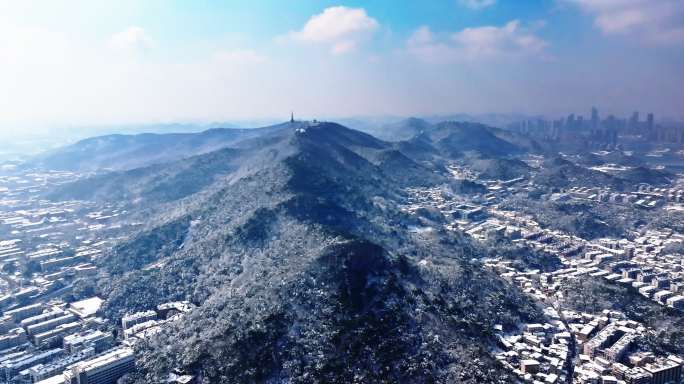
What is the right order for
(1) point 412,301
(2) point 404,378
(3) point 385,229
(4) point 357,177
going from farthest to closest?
1. (4) point 357,177
2. (3) point 385,229
3. (1) point 412,301
4. (2) point 404,378

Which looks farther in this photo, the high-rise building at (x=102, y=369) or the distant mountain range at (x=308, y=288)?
the high-rise building at (x=102, y=369)

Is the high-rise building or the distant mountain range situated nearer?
the distant mountain range

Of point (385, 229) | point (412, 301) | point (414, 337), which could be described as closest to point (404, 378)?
point (414, 337)

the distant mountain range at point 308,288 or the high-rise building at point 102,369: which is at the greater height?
the distant mountain range at point 308,288

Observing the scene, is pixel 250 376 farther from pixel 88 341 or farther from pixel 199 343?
pixel 88 341

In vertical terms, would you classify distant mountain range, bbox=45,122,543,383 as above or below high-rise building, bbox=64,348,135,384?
above

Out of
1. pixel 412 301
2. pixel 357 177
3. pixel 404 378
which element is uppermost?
pixel 357 177

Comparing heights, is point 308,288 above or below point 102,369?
above

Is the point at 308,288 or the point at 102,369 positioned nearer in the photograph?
the point at 102,369

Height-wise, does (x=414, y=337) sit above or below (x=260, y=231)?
below

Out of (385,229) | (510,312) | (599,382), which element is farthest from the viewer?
(385,229)

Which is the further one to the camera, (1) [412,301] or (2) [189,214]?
(2) [189,214]
